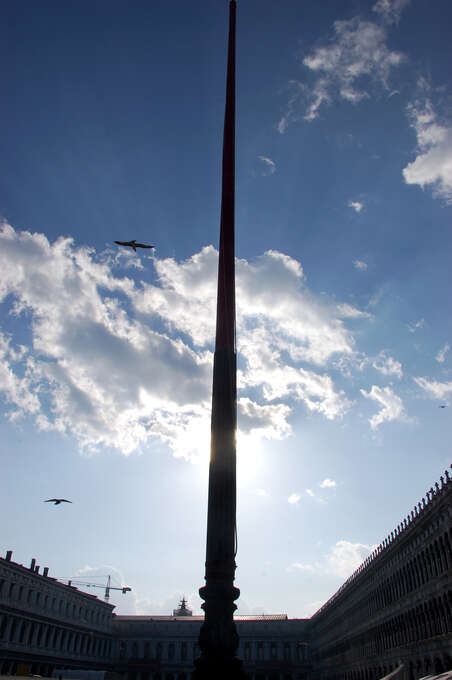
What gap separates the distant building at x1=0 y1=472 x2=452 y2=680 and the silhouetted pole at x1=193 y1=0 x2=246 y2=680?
11052mm

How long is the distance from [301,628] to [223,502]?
94.5 meters

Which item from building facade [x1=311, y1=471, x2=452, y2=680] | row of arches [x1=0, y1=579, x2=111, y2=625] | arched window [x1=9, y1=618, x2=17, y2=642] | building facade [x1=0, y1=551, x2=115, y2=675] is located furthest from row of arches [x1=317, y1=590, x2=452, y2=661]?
row of arches [x1=0, y1=579, x2=111, y2=625]

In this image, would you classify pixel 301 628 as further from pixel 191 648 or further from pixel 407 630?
pixel 407 630

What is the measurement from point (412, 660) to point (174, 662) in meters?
71.4

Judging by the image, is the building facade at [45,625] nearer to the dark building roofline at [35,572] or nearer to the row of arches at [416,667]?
the dark building roofline at [35,572]

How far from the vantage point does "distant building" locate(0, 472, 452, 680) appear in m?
36.8

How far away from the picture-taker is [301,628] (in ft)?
323

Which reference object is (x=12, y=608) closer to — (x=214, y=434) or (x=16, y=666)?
(x=16, y=666)

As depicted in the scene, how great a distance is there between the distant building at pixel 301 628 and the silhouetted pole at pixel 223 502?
1105 centimetres

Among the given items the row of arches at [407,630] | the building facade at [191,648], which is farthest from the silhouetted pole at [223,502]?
the building facade at [191,648]

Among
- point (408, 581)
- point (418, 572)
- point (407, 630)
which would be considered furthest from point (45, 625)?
point (418, 572)

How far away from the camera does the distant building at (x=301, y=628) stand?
121 ft

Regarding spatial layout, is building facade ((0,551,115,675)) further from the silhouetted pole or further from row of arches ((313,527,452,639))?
the silhouetted pole

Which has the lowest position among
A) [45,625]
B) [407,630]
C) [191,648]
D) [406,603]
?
[407,630]
